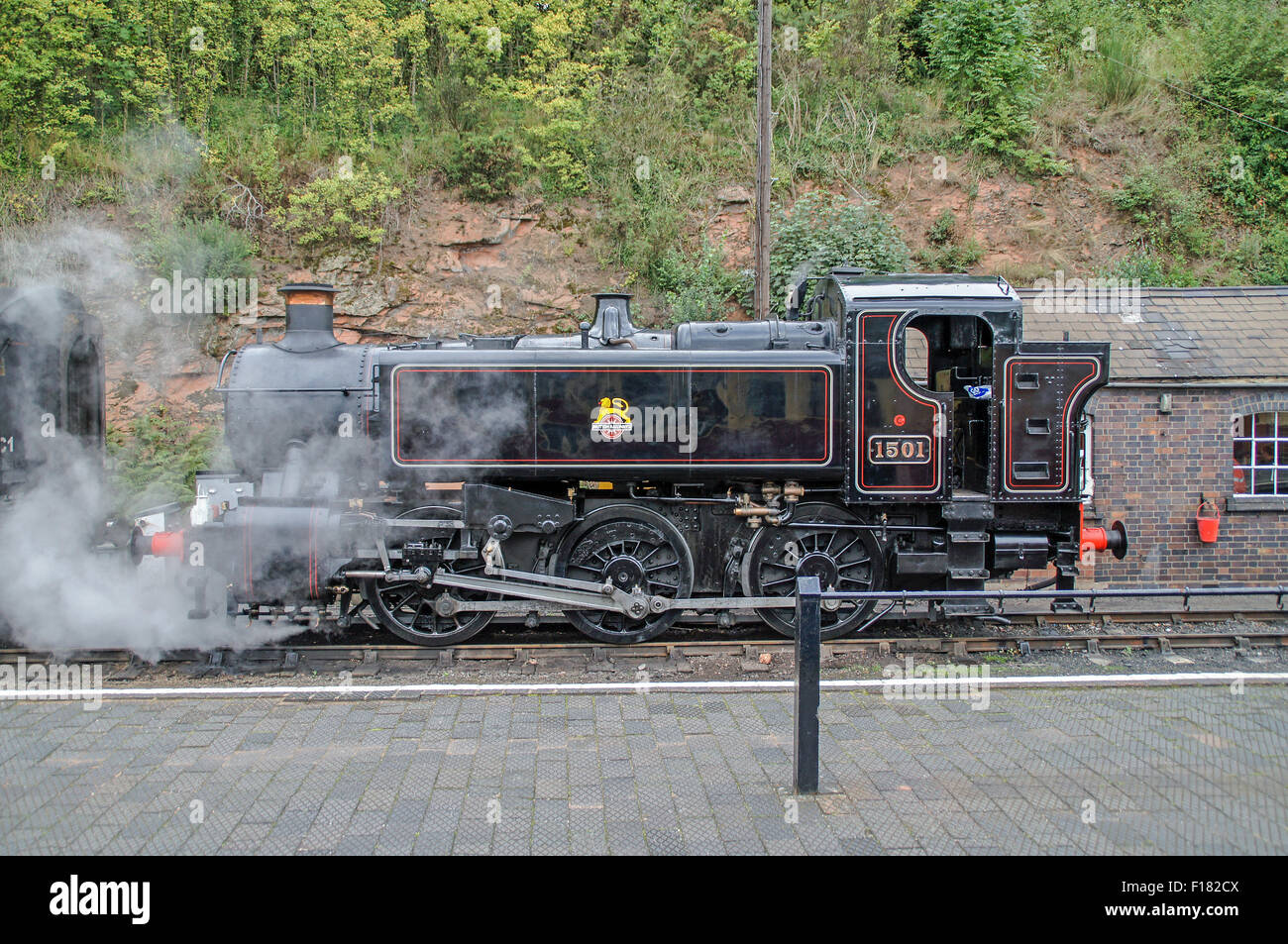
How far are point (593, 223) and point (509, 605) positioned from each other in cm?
1035

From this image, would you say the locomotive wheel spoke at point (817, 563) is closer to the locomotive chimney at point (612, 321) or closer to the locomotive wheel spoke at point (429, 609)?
the locomotive chimney at point (612, 321)

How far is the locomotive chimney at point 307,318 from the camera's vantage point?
739 centimetres

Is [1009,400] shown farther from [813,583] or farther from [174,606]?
[174,606]

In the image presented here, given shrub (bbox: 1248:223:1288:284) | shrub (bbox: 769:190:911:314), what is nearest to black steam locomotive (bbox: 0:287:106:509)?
shrub (bbox: 769:190:911:314)

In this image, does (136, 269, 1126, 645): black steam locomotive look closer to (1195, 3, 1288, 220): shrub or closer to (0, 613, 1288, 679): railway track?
(0, 613, 1288, 679): railway track

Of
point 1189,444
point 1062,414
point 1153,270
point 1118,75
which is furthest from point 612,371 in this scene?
point 1118,75

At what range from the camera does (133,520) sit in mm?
7570

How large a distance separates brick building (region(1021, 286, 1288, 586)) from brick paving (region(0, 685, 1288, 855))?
487 centimetres

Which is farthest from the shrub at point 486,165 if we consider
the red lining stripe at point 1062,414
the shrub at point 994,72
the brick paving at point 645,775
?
the brick paving at point 645,775

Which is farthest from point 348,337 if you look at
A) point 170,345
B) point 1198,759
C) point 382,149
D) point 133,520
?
point 1198,759

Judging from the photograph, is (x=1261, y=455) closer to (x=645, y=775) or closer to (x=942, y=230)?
(x=942, y=230)

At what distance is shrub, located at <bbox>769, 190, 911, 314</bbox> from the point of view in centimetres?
1405

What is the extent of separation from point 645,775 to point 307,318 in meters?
4.86

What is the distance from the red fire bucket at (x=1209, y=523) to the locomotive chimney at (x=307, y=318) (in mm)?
9996
